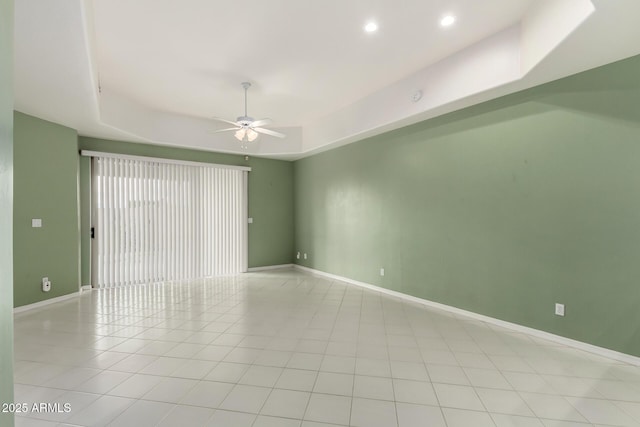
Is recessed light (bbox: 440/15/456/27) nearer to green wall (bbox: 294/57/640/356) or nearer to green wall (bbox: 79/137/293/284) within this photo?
green wall (bbox: 294/57/640/356)

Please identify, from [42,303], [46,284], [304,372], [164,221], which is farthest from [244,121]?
[42,303]

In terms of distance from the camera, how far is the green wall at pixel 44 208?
4.25 metres

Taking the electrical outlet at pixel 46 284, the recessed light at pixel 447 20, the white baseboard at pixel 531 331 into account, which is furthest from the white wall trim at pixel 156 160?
the recessed light at pixel 447 20

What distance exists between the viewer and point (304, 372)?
8.46ft

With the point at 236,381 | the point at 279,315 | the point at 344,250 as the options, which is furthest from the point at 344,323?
the point at 344,250

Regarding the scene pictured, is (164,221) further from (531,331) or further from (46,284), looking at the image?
(531,331)

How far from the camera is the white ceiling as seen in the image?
2.53 meters

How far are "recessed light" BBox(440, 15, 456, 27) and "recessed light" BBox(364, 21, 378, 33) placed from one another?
2.20ft

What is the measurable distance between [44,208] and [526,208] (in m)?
6.67

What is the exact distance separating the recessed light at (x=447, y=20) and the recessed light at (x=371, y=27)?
26.4 inches

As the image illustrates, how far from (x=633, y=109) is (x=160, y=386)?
15.6ft

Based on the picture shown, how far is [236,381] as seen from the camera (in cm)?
245

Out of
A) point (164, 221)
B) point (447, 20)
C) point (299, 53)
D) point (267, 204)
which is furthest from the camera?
point (267, 204)

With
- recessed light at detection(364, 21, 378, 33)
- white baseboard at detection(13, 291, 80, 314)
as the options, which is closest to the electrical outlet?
white baseboard at detection(13, 291, 80, 314)
